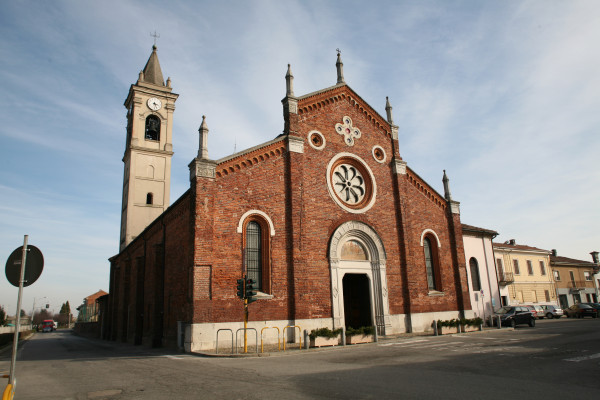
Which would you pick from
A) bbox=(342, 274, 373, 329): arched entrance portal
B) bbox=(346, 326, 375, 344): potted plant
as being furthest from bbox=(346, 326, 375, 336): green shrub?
bbox=(342, 274, 373, 329): arched entrance portal

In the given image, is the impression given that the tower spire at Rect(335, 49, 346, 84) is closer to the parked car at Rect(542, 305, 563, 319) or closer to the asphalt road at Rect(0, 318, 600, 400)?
the asphalt road at Rect(0, 318, 600, 400)

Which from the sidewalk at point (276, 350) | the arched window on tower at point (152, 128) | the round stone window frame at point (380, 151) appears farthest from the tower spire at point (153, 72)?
the sidewalk at point (276, 350)

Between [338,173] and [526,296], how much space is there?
28.0m

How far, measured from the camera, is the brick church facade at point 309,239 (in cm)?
1590

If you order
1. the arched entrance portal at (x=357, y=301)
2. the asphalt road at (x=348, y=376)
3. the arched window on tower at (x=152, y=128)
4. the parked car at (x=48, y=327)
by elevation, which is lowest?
→ the parked car at (x=48, y=327)

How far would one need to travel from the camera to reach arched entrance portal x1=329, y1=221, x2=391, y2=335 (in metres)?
19.1

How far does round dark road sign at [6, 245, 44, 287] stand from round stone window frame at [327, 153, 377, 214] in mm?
14545

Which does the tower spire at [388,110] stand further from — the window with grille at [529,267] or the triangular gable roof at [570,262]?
the triangular gable roof at [570,262]

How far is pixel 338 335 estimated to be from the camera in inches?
635

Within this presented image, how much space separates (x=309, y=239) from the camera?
1817cm

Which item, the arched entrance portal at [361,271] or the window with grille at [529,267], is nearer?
the arched entrance portal at [361,271]

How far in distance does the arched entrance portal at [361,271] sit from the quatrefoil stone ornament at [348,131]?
15.4 feet

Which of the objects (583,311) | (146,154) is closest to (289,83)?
(146,154)

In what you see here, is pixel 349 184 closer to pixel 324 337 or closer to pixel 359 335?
pixel 359 335
